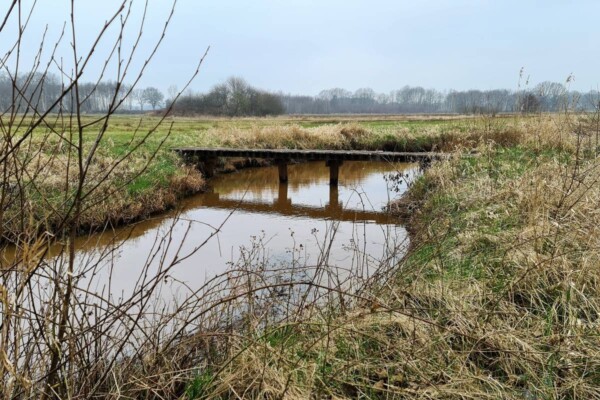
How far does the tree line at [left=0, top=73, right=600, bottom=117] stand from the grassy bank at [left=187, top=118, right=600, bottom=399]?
141cm

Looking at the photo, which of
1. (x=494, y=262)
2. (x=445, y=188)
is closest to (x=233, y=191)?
(x=445, y=188)

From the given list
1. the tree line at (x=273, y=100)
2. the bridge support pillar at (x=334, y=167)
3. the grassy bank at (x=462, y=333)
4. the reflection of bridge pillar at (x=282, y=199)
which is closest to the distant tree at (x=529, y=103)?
the tree line at (x=273, y=100)

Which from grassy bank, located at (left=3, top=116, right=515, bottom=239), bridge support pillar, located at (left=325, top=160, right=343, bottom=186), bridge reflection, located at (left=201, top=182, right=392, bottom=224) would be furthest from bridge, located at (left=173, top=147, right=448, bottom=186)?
bridge reflection, located at (left=201, top=182, right=392, bottom=224)

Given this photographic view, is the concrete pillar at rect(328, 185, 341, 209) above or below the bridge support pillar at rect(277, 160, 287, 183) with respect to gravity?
below

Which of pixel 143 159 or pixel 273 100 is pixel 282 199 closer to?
pixel 143 159

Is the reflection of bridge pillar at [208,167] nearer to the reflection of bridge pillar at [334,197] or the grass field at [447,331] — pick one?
the reflection of bridge pillar at [334,197]

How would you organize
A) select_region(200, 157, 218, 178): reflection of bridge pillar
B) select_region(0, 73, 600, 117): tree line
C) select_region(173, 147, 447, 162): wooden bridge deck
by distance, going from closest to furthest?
select_region(0, 73, 600, 117): tree line
select_region(173, 147, 447, 162): wooden bridge deck
select_region(200, 157, 218, 178): reflection of bridge pillar

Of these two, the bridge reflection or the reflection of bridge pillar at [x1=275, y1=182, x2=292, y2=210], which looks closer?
the bridge reflection

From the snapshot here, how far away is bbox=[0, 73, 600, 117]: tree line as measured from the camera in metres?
2.09

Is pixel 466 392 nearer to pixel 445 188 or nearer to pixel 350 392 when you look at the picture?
pixel 350 392

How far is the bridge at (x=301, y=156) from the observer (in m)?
10.7

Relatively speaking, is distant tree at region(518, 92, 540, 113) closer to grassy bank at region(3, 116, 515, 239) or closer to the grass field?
grassy bank at region(3, 116, 515, 239)

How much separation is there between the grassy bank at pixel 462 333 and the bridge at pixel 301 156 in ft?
20.7

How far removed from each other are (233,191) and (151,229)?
11.9ft
